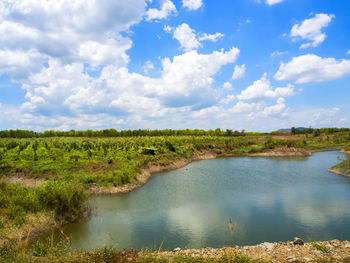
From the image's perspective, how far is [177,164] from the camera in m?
40.8

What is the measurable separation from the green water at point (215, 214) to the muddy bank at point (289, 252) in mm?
1319

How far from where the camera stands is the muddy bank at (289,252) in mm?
9770

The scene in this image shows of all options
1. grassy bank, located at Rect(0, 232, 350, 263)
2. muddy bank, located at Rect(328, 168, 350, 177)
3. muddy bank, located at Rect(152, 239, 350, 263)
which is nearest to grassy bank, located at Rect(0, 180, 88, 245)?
grassy bank, located at Rect(0, 232, 350, 263)

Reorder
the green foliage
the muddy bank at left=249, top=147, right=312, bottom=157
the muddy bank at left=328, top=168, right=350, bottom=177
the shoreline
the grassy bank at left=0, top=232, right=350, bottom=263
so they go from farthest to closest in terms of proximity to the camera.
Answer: the muddy bank at left=249, top=147, right=312, bottom=157, the muddy bank at left=328, top=168, right=350, bottom=177, the shoreline, the green foliage, the grassy bank at left=0, top=232, right=350, bottom=263

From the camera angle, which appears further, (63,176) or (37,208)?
(63,176)

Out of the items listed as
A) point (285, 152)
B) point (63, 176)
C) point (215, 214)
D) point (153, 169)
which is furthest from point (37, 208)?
point (285, 152)

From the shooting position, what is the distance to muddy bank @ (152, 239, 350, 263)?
977 centimetres

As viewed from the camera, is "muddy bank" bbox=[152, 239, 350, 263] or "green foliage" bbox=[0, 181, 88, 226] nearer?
"muddy bank" bbox=[152, 239, 350, 263]

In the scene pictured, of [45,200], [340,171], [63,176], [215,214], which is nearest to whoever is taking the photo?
[45,200]

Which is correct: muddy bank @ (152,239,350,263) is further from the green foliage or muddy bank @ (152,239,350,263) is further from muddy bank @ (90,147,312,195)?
muddy bank @ (90,147,312,195)

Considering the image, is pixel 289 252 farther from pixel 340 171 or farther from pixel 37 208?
pixel 340 171

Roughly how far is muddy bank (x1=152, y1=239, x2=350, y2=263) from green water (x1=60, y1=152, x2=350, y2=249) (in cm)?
132

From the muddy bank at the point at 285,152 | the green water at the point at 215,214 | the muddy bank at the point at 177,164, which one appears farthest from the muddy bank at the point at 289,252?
the muddy bank at the point at 285,152

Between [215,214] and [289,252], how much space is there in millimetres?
7192
